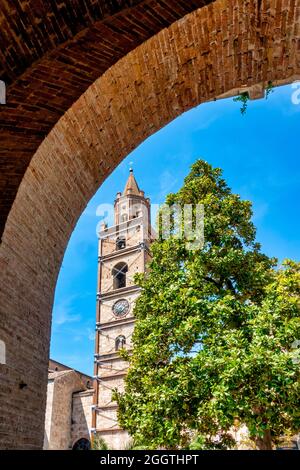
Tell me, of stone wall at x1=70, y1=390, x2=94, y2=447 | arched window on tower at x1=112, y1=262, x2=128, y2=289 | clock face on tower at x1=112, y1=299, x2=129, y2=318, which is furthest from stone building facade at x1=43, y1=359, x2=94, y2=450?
arched window on tower at x1=112, y1=262, x2=128, y2=289

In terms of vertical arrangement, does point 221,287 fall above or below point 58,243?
above

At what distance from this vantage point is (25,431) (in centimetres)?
429

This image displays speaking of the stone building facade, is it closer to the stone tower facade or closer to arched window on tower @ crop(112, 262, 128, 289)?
the stone tower facade

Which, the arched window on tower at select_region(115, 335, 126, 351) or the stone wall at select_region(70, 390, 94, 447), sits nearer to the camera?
the arched window on tower at select_region(115, 335, 126, 351)

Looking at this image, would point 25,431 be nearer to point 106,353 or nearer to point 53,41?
point 53,41

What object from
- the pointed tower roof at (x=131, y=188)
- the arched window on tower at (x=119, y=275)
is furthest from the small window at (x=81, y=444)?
the pointed tower roof at (x=131, y=188)

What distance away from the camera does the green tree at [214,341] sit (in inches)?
330

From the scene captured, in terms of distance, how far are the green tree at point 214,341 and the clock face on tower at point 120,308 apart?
19.5m

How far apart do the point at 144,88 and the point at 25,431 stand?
3696 mm

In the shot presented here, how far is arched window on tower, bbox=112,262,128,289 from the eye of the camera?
112 feet

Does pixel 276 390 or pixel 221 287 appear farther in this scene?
pixel 221 287

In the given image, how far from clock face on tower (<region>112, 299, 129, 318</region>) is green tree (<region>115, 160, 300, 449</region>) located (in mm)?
19469

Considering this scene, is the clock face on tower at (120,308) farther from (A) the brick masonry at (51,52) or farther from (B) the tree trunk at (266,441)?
(A) the brick masonry at (51,52)

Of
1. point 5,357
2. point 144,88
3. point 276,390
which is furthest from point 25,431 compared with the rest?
point 276,390
